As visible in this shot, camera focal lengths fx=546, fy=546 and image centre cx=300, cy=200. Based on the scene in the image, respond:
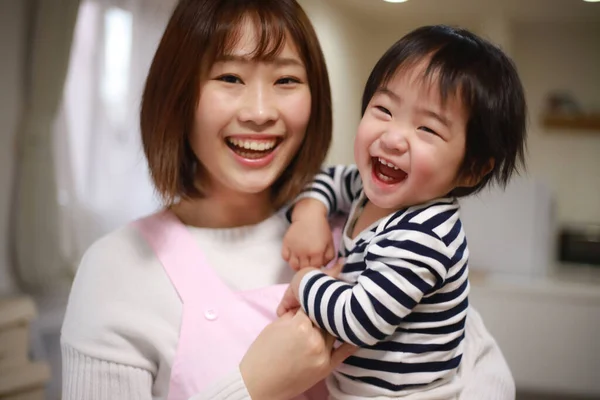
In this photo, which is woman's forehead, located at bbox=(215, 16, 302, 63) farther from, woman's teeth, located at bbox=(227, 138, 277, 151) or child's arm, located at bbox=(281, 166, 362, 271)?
child's arm, located at bbox=(281, 166, 362, 271)

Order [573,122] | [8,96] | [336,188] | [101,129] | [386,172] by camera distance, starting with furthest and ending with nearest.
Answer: [573,122] < [101,129] < [8,96] < [336,188] < [386,172]

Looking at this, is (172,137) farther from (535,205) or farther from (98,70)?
(535,205)

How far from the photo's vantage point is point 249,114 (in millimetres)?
855

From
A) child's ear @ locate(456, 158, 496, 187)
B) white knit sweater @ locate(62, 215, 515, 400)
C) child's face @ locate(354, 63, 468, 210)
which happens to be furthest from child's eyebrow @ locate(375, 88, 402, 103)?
white knit sweater @ locate(62, 215, 515, 400)

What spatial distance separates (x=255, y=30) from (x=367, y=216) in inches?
13.6

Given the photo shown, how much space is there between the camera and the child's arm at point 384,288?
27.5 inches

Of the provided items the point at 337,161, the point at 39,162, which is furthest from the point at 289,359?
the point at 39,162

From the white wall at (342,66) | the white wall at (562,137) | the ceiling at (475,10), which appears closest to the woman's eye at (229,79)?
the white wall at (342,66)

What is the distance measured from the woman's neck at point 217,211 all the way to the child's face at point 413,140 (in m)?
0.29

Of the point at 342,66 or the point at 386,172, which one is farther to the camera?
the point at 342,66

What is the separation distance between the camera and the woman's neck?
0.99m

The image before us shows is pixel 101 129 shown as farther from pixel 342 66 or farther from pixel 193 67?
pixel 193 67

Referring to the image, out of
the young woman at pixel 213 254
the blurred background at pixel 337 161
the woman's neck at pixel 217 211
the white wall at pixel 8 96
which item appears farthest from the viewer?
the white wall at pixel 8 96

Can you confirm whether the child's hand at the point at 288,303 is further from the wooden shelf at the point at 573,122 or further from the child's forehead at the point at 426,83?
the wooden shelf at the point at 573,122
